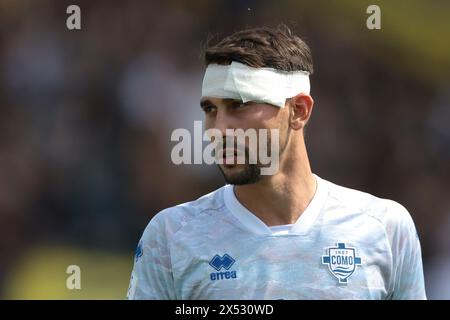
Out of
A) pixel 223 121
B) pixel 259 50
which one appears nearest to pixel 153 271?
pixel 223 121

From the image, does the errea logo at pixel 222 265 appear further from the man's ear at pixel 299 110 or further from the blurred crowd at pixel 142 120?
the blurred crowd at pixel 142 120

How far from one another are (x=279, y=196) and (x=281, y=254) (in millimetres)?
236

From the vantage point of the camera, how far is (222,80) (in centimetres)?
335

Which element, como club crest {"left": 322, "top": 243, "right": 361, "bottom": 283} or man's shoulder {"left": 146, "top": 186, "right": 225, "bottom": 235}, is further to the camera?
man's shoulder {"left": 146, "top": 186, "right": 225, "bottom": 235}

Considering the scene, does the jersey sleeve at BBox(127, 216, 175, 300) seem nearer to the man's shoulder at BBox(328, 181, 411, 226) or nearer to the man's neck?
the man's neck

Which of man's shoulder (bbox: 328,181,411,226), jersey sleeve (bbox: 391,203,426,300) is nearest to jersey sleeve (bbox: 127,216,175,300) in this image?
man's shoulder (bbox: 328,181,411,226)

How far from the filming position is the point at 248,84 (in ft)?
10.9

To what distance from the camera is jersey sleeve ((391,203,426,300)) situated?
131 inches

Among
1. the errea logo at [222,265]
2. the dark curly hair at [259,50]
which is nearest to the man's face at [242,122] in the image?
the dark curly hair at [259,50]

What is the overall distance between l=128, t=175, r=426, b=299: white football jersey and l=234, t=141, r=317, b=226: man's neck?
0.03 meters

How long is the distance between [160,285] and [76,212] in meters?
3.28

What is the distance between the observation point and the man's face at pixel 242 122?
3.24 meters
